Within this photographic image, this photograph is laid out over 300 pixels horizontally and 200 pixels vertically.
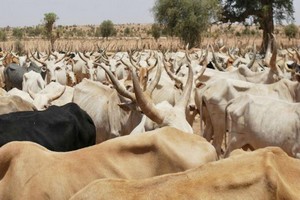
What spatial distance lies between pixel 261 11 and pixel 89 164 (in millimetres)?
37541

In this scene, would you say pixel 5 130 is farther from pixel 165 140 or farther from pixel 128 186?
pixel 128 186

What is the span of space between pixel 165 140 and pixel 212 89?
5.41 m

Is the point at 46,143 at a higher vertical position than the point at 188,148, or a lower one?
lower

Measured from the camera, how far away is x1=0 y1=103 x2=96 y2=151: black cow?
5.22 metres

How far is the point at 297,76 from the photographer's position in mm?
8789

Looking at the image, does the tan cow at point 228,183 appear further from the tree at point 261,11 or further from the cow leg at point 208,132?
the tree at point 261,11

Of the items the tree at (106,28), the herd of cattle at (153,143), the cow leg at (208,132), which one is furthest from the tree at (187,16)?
the tree at (106,28)

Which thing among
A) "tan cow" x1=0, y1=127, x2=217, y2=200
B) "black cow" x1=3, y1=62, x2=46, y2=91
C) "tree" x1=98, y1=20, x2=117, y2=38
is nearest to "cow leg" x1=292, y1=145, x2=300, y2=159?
"tan cow" x1=0, y1=127, x2=217, y2=200

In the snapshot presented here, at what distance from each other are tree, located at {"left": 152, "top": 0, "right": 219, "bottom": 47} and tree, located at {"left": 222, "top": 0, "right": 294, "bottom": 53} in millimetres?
1399

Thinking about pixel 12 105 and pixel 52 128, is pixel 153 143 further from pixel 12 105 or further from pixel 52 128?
pixel 12 105

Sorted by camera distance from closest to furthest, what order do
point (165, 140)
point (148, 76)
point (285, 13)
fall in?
point (165, 140)
point (148, 76)
point (285, 13)

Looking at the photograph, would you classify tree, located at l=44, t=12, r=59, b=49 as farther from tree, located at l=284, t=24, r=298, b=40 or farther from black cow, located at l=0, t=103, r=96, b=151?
black cow, located at l=0, t=103, r=96, b=151

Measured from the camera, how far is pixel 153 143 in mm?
3865

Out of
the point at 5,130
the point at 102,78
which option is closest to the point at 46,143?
the point at 5,130
